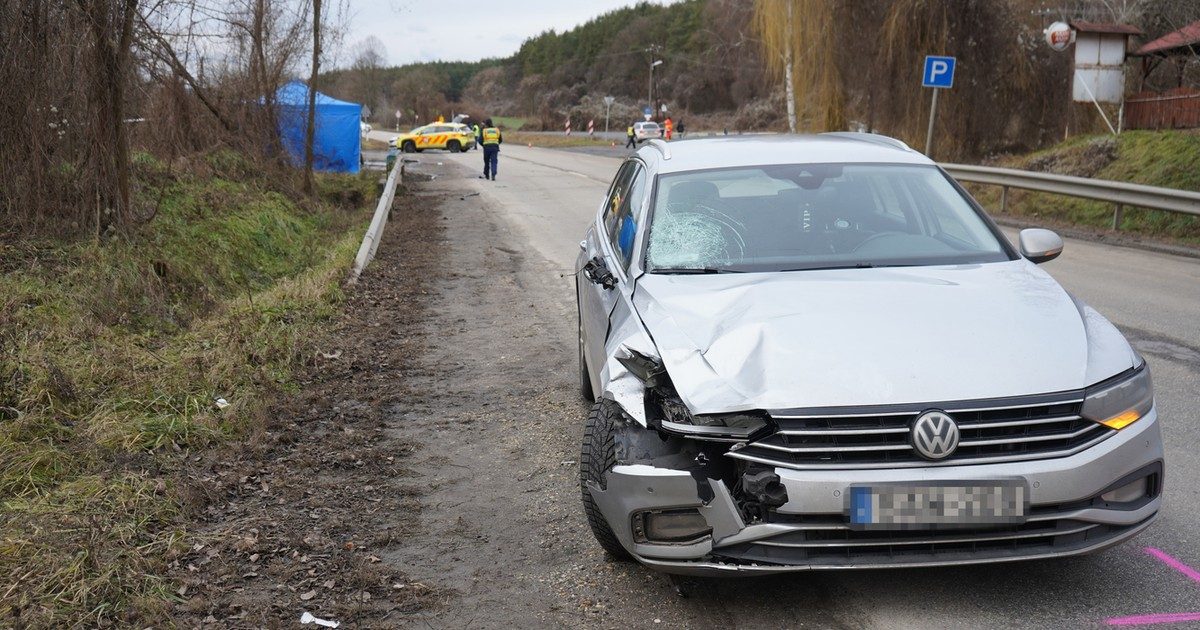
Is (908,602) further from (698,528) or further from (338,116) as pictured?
(338,116)

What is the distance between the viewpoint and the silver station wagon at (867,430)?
3484 millimetres

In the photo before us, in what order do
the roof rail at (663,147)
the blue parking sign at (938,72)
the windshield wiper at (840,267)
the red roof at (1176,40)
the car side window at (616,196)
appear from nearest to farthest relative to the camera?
the windshield wiper at (840,267) → the roof rail at (663,147) → the car side window at (616,196) → the red roof at (1176,40) → the blue parking sign at (938,72)

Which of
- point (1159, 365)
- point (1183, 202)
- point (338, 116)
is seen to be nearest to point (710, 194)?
point (1159, 365)

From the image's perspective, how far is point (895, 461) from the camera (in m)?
3.49

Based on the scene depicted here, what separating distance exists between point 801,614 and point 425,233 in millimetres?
13973

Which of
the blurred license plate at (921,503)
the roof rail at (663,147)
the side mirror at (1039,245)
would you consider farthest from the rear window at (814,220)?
the blurred license plate at (921,503)

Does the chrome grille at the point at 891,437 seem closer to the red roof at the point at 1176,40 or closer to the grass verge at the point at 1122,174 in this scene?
the grass verge at the point at 1122,174

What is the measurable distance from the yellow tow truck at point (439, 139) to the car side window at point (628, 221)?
53942mm

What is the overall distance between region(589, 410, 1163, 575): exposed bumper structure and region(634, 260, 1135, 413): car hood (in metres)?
0.25

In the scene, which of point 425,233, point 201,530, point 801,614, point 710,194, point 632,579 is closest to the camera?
point 801,614

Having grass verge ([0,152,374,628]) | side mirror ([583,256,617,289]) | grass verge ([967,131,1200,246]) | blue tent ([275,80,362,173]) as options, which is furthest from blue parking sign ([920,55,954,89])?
side mirror ([583,256,617,289])

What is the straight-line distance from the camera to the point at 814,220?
17.0 feet

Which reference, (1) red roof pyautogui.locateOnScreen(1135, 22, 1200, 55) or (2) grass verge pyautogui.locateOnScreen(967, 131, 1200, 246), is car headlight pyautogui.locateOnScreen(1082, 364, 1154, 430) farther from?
(1) red roof pyautogui.locateOnScreen(1135, 22, 1200, 55)

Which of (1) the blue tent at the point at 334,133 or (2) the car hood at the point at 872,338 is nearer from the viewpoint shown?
(2) the car hood at the point at 872,338
